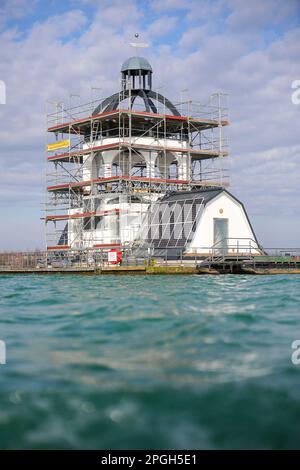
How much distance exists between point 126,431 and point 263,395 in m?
1.97

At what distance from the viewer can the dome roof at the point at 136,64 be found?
203 ft

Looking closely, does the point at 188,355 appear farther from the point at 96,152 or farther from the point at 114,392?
the point at 96,152

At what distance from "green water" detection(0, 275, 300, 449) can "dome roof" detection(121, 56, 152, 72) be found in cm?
5041

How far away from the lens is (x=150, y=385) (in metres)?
8.50

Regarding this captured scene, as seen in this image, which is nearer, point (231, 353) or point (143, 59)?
point (231, 353)

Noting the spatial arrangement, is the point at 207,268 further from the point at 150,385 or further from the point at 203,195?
the point at 150,385

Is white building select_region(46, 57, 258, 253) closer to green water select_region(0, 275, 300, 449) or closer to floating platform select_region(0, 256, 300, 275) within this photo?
floating platform select_region(0, 256, 300, 275)

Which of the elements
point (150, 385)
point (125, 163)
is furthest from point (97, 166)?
point (150, 385)

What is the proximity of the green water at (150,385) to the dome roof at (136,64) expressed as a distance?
50.4 m

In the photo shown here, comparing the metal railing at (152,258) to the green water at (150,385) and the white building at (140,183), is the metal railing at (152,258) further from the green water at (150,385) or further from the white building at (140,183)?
the green water at (150,385)
